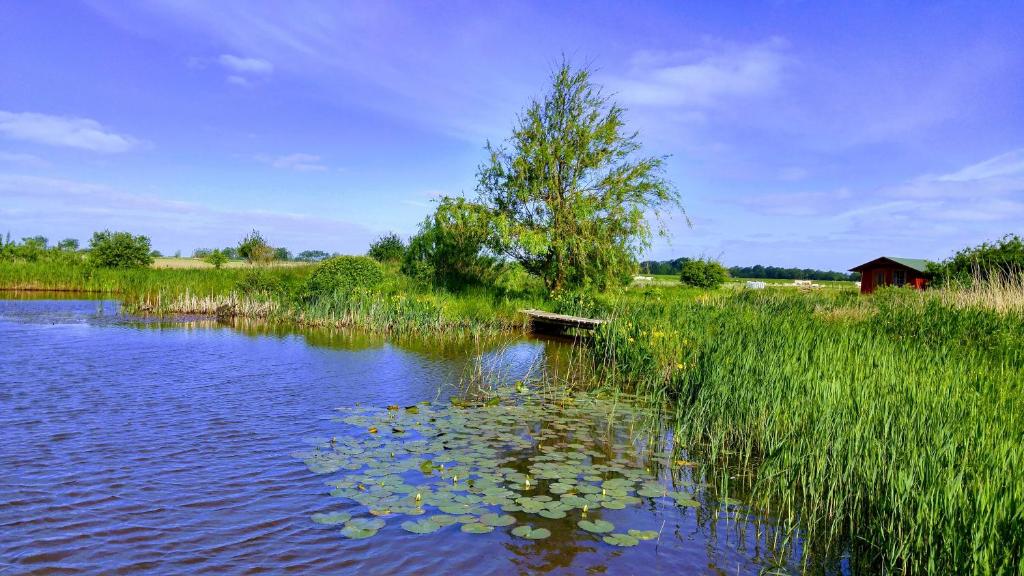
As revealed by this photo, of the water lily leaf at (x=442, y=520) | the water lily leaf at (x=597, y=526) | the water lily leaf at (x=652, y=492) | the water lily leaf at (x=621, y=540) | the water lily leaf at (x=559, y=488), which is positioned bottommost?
the water lily leaf at (x=621, y=540)

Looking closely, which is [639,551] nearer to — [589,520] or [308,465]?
[589,520]

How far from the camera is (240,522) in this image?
5.62 metres

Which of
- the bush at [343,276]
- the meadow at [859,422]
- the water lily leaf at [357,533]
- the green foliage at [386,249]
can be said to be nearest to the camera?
the meadow at [859,422]

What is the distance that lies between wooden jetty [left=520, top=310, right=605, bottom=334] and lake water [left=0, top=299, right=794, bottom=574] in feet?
25.3

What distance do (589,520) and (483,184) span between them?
22.2 meters

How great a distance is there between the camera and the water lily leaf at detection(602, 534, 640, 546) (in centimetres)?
534

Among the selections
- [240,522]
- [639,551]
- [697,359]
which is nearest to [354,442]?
Result: [240,522]

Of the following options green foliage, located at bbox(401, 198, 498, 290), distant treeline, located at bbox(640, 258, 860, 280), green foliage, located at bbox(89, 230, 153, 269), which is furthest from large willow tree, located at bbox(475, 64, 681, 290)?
distant treeline, located at bbox(640, 258, 860, 280)

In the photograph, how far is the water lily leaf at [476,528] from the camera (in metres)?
5.43

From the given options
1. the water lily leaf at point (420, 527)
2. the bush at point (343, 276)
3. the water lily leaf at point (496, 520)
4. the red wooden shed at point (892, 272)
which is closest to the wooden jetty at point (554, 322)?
the bush at point (343, 276)

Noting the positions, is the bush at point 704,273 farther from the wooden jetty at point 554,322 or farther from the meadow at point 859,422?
the meadow at point 859,422

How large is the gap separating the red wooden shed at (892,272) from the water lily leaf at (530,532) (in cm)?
4298

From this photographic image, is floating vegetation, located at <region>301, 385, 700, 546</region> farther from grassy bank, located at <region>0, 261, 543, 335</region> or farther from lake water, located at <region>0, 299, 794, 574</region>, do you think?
grassy bank, located at <region>0, 261, 543, 335</region>

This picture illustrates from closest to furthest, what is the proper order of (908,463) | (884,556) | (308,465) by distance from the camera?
(884,556) → (908,463) → (308,465)
